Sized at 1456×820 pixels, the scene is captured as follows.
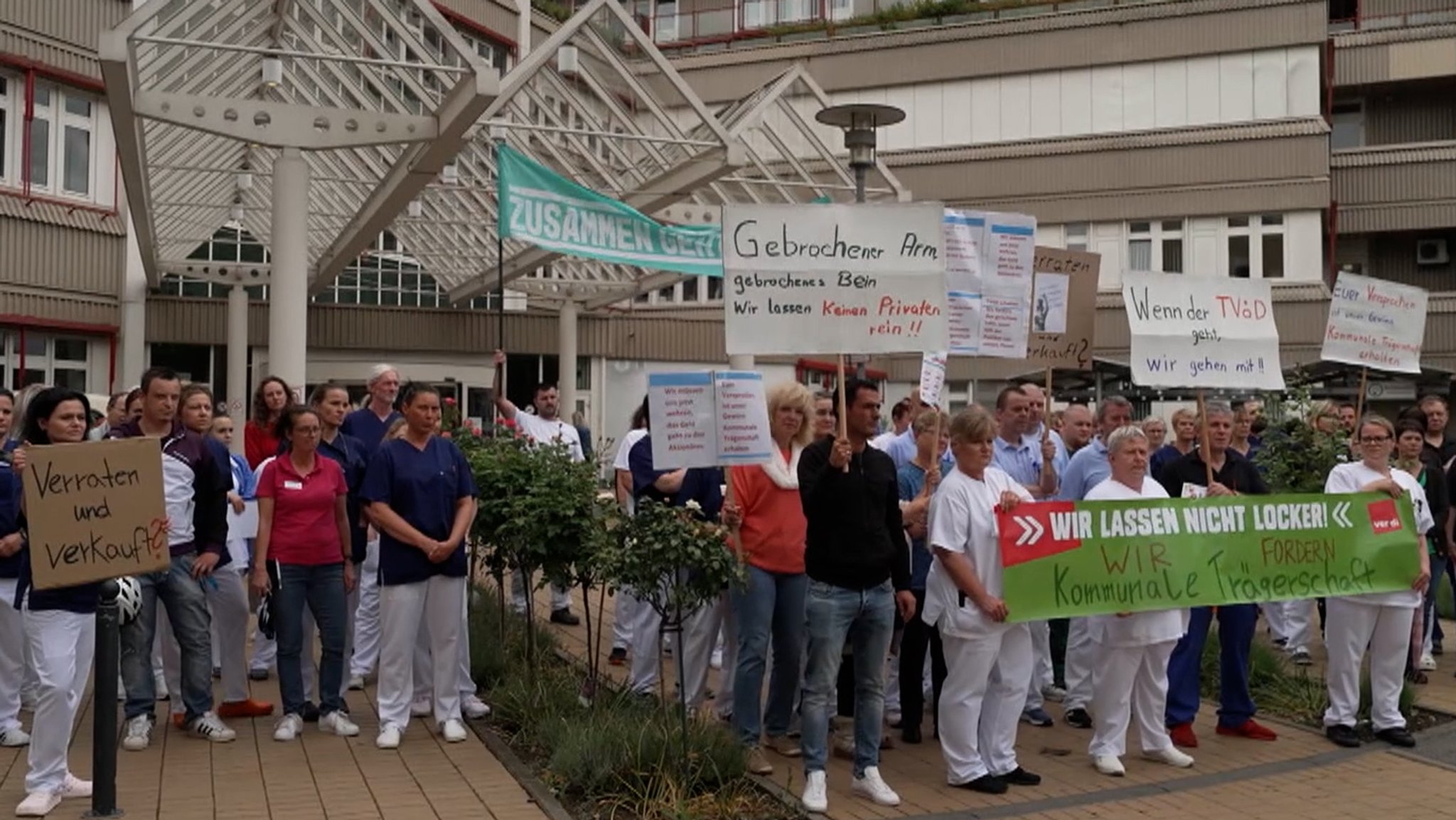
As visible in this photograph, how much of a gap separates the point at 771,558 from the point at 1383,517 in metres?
4.19

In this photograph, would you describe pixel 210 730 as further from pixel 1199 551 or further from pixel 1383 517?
pixel 1383 517

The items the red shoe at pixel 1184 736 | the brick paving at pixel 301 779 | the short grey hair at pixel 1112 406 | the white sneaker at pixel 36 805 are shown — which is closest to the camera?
the white sneaker at pixel 36 805

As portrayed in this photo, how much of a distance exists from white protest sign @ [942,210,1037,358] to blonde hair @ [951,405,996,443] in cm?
144

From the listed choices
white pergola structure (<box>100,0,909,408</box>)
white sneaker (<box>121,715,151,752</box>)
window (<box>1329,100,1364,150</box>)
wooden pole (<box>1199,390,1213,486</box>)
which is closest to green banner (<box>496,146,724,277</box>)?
white pergola structure (<box>100,0,909,408</box>)

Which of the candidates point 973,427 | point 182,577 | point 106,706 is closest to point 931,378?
point 973,427

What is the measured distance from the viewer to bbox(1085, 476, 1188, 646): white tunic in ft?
24.6

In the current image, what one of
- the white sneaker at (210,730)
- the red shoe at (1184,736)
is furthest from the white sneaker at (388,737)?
the red shoe at (1184,736)

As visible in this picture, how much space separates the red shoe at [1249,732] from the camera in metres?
8.34

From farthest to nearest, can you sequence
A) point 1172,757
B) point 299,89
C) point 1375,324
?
point 299,89
point 1375,324
point 1172,757

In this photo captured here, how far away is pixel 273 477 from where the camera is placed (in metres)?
7.92

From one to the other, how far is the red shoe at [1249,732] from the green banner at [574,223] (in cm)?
454

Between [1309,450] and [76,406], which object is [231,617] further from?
[1309,450]

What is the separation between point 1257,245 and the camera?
98.6 ft

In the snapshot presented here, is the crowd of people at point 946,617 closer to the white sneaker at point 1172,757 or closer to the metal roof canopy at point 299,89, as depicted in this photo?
the white sneaker at point 1172,757
